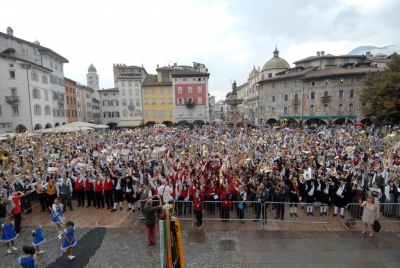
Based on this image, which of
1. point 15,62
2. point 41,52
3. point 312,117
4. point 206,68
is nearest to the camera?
point 15,62

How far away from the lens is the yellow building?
50.8 meters

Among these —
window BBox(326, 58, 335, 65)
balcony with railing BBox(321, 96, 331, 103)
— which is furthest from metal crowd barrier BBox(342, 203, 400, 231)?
window BBox(326, 58, 335, 65)

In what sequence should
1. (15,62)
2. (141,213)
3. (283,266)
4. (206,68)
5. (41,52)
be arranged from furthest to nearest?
(206,68), (41,52), (15,62), (141,213), (283,266)

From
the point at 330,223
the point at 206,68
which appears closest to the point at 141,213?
the point at 330,223

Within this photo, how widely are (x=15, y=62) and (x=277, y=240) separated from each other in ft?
Answer: 137

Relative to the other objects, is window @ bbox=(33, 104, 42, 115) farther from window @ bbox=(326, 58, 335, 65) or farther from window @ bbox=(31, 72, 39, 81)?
window @ bbox=(326, 58, 335, 65)

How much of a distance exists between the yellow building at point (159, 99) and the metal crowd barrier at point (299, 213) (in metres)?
42.7

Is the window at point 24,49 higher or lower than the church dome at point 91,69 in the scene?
lower

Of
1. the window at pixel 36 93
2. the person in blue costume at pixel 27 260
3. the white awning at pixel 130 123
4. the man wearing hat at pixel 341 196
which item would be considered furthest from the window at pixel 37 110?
the man wearing hat at pixel 341 196

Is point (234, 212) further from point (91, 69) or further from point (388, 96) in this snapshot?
point (91, 69)

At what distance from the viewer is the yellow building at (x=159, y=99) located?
167 ft

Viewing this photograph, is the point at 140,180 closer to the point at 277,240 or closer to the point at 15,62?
the point at 277,240

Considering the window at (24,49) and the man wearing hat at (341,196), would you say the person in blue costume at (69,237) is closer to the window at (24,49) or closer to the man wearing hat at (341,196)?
the man wearing hat at (341,196)

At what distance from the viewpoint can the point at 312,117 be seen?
47.2 m
